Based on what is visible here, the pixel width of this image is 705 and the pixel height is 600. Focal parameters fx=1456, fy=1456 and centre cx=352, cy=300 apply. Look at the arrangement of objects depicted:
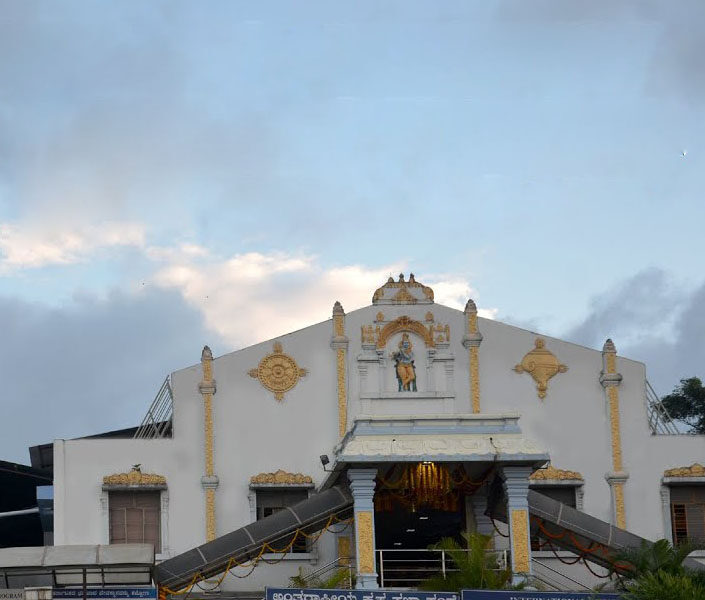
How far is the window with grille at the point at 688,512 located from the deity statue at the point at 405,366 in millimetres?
8775

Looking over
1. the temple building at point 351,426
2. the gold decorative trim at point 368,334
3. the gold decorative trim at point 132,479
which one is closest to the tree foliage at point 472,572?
the temple building at point 351,426

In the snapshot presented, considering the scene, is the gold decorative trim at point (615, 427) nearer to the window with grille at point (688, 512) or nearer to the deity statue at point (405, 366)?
the window with grille at point (688, 512)

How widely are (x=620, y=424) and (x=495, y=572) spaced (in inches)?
391

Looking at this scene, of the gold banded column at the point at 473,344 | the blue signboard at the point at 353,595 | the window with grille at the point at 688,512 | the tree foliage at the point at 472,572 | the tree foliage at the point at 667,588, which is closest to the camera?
the tree foliage at the point at 667,588

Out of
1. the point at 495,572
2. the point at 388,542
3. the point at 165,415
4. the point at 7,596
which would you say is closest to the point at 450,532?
the point at 388,542

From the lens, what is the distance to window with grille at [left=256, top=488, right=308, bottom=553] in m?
44.5

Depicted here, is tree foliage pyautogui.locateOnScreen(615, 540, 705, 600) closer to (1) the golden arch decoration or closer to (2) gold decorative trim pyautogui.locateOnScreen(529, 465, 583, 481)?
(2) gold decorative trim pyautogui.locateOnScreen(529, 465, 583, 481)

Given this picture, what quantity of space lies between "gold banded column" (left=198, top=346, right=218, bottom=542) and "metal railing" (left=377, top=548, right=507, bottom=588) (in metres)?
5.43

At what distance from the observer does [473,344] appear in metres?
45.4

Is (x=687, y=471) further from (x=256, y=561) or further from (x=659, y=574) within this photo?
(x=256, y=561)

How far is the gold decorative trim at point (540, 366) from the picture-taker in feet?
149

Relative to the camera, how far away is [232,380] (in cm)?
4509

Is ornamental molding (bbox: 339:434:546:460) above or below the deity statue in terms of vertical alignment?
below

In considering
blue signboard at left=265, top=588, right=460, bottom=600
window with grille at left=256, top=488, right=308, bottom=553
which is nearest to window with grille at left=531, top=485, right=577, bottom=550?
window with grille at left=256, top=488, right=308, bottom=553
